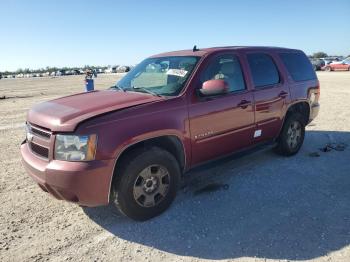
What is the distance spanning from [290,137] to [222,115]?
214 centimetres

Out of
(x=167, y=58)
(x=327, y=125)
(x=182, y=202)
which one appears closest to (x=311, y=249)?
(x=182, y=202)

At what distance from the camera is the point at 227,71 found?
4.77 metres

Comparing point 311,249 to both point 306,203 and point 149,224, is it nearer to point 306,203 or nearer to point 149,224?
point 306,203

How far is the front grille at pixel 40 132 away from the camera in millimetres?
3561

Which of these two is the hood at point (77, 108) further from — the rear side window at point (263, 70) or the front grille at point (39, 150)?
the rear side window at point (263, 70)

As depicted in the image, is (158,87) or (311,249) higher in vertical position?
(158,87)

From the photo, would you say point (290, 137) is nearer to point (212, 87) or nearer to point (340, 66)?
point (212, 87)

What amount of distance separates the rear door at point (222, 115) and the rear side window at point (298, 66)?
147 cm

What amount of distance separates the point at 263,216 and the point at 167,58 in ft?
8.44

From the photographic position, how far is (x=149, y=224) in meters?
3.87

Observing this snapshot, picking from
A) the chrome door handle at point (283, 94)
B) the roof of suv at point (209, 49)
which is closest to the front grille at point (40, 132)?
the roof of suv at point (209, 49)

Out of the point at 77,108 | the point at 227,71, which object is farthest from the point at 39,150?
the point at 227,71

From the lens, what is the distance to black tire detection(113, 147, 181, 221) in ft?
11.9

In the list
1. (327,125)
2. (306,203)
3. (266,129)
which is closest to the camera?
(306,203)
